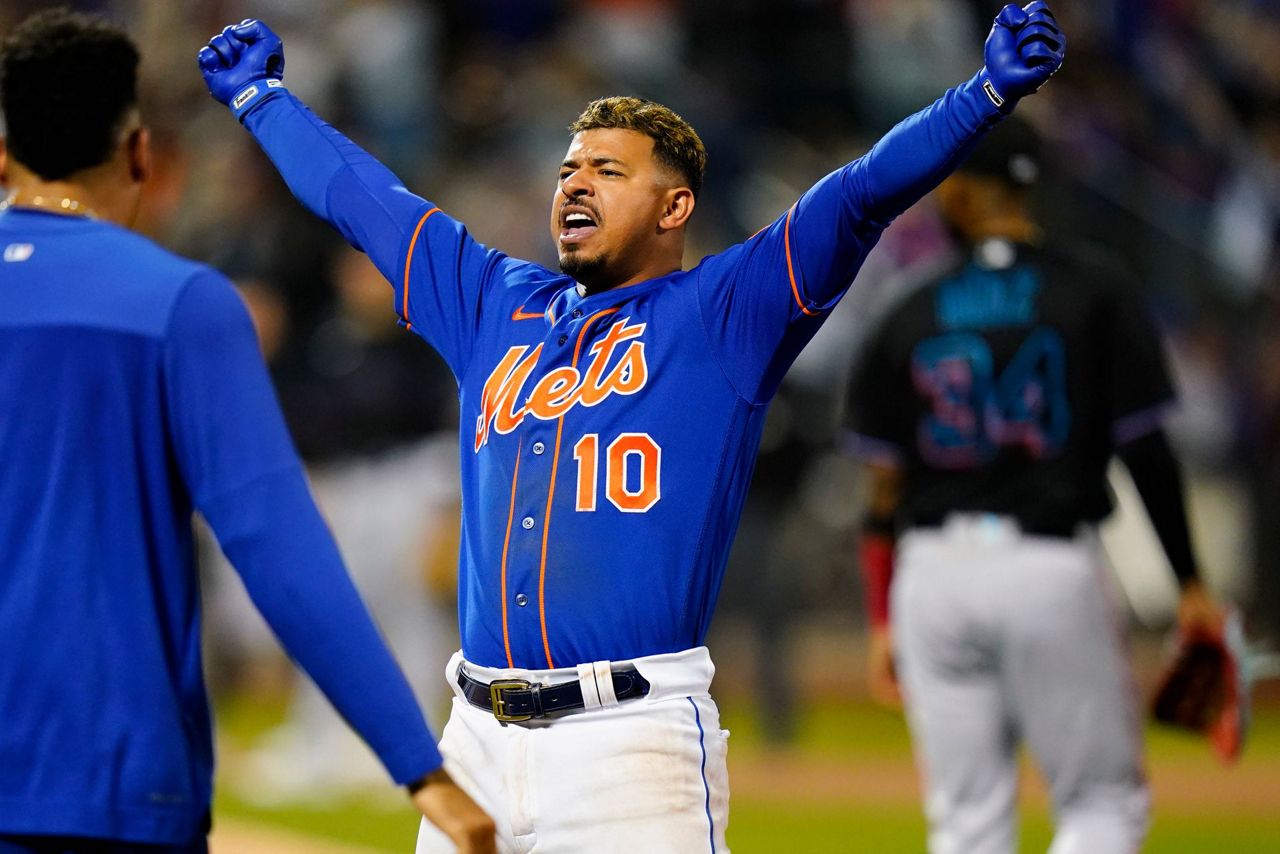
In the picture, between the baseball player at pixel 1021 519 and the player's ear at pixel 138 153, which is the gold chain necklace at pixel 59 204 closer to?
the player's ear at pixel 138 153

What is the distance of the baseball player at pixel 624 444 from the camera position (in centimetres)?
333

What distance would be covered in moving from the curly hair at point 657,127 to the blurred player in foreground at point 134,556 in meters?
1.39

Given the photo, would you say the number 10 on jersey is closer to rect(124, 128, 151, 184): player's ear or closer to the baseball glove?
rect(124, 128, 151, 184): player's ear

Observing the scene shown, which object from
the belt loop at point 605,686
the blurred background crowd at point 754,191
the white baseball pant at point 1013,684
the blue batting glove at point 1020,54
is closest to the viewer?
the blue batting glove at point 1020,54

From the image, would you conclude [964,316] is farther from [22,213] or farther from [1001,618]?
[22,213]

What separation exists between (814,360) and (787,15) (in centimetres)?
374

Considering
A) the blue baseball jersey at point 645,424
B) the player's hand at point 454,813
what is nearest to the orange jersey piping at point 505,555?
the blue baseball jersey at point 645,424

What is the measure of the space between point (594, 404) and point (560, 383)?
105 mm

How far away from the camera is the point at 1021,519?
4992 mm

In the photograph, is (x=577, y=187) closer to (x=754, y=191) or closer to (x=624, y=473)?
(x=624, y=473)

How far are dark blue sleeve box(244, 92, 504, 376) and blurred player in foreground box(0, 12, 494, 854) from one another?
1258 millimetres

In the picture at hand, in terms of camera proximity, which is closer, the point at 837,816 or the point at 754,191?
the point at 837,816

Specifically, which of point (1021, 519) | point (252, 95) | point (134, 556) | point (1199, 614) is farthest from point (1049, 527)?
point (134, 556)

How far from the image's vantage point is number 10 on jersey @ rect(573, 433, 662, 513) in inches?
137
